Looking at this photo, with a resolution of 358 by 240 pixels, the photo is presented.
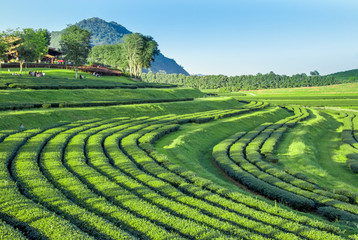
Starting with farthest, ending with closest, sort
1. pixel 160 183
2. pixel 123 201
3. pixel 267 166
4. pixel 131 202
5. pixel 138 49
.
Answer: pixel 138 49 → pixel 267 166 → pixel 160 183 → pixel 123 201 → pixel 131 202

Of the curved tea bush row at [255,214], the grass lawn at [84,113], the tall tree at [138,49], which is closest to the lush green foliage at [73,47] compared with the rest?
the tall tree at [138,49]

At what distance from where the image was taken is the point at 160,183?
20.6 m

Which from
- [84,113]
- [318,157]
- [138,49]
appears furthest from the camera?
[138,49]

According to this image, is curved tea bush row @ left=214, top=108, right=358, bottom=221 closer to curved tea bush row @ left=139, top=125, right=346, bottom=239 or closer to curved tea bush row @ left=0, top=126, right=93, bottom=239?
curved tea bush row @ left=139, top=125, right=346, bottom=239

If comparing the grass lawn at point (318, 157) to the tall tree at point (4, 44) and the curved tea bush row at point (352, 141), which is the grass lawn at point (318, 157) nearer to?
the curved tea bush row at point (352, 141)

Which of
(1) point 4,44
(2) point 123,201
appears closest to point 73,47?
(1) point 4,44

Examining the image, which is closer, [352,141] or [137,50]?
[352,141]

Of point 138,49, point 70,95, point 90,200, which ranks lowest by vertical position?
point 90,200

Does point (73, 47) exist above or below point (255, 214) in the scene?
above

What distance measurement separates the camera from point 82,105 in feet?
171

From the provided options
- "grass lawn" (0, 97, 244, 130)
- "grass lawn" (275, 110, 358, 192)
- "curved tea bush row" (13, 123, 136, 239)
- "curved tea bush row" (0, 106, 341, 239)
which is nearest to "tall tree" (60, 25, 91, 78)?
"grass lawn" (0, 97, 244, 130)

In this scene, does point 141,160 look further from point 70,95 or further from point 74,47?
point 74,47

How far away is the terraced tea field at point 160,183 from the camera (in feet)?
47.1

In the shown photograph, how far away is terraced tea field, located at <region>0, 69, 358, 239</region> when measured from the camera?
14.3 meters
